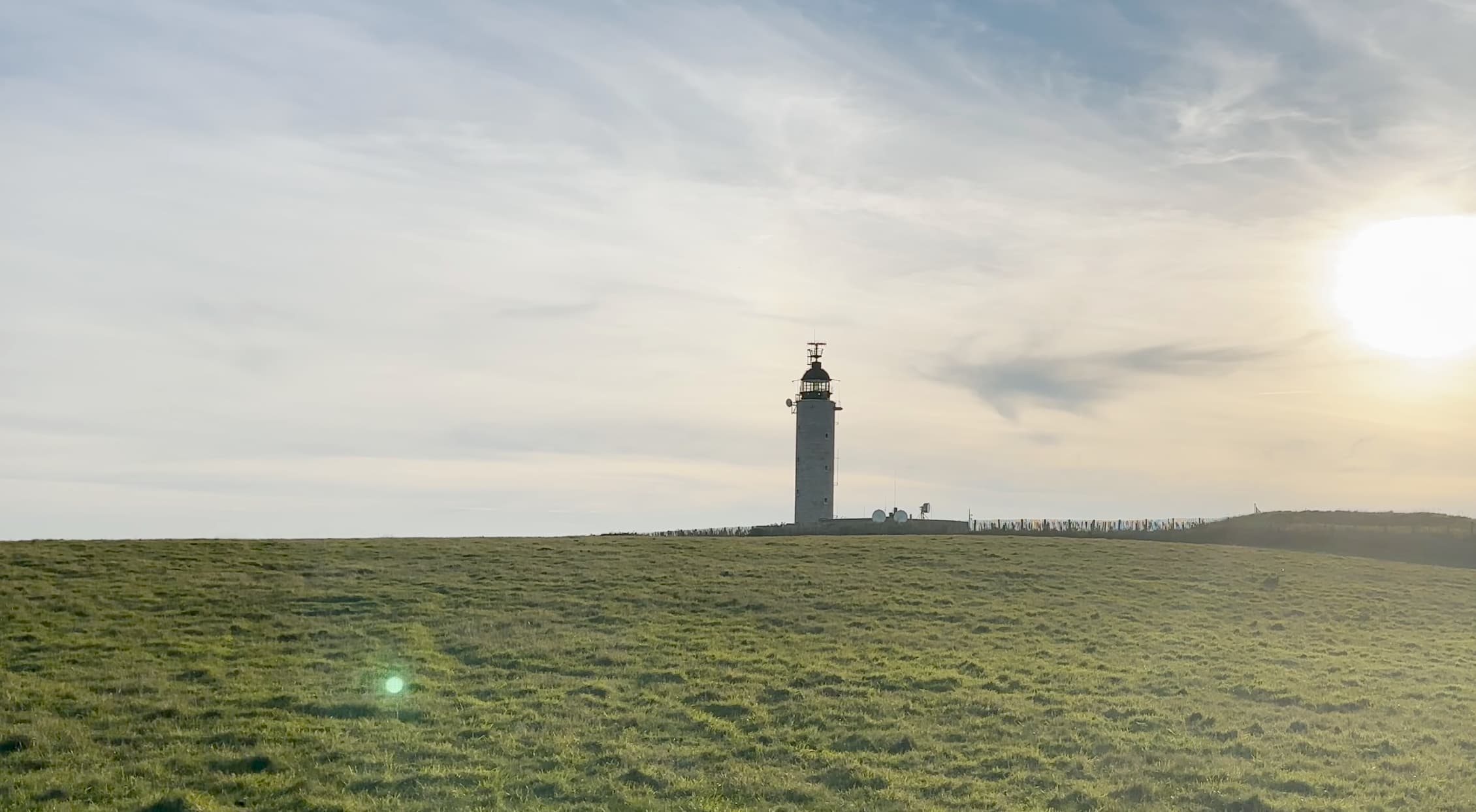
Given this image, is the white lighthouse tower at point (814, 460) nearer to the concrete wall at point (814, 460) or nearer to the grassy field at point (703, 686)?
the concrete wall at point (814, 460)

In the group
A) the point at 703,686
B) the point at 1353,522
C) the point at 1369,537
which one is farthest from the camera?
the point at 1353,522

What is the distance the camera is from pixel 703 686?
26328mm

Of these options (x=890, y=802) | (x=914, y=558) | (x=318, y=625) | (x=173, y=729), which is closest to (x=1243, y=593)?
(x=914, y=558)

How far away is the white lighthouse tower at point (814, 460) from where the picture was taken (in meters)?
80.7

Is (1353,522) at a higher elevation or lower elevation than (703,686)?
higher

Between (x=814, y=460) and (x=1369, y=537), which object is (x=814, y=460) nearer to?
(x=814, y=460)

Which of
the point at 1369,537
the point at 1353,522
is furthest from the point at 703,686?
the point at 1353,522

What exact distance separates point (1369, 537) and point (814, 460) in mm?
34420

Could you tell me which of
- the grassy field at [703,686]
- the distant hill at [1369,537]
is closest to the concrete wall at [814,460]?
the distant hill at [1369,537]

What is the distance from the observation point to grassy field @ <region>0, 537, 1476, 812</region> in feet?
64.5

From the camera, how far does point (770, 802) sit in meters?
19.0

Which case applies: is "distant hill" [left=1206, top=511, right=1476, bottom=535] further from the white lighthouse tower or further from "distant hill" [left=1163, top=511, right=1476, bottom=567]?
the white lighthouse tower

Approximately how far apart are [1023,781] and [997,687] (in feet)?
22.5

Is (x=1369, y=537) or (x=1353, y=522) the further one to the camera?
(x=1353, y=522)
